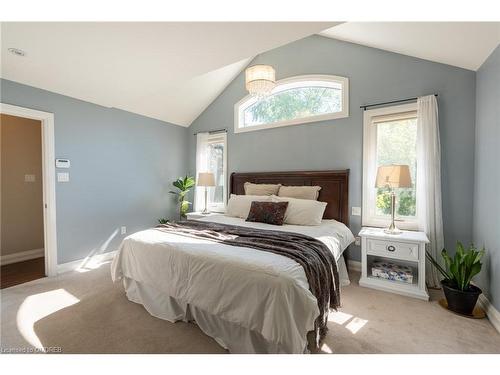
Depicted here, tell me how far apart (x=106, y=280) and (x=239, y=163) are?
2706mm

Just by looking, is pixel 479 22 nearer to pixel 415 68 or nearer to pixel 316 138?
pixel 415 68

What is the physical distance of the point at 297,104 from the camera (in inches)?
149

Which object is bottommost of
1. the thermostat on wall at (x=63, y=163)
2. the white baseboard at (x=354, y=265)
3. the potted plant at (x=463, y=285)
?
the white baseboard at (x=354, y=265)

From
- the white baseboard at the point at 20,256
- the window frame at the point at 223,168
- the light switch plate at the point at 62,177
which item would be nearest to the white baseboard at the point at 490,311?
the window frame at the point at 223,168

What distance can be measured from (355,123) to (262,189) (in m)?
1.66

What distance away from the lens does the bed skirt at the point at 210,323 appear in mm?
1479

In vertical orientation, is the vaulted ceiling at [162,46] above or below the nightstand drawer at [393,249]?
above

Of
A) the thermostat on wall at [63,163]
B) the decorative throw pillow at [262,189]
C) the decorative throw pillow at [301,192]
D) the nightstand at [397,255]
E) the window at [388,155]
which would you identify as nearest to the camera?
the nightstand at [397,255]

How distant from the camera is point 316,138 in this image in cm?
352

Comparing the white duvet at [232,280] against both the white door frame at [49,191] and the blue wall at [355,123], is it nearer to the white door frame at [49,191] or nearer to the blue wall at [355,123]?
the white door frame at [49,191]

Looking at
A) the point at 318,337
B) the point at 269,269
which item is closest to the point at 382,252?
the point at 318,337

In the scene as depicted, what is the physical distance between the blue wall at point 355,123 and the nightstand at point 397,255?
518 millimetres

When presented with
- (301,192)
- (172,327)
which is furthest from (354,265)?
(172,327)

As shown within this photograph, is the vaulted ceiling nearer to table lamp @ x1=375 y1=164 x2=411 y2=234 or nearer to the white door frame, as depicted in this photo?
the white door frame
